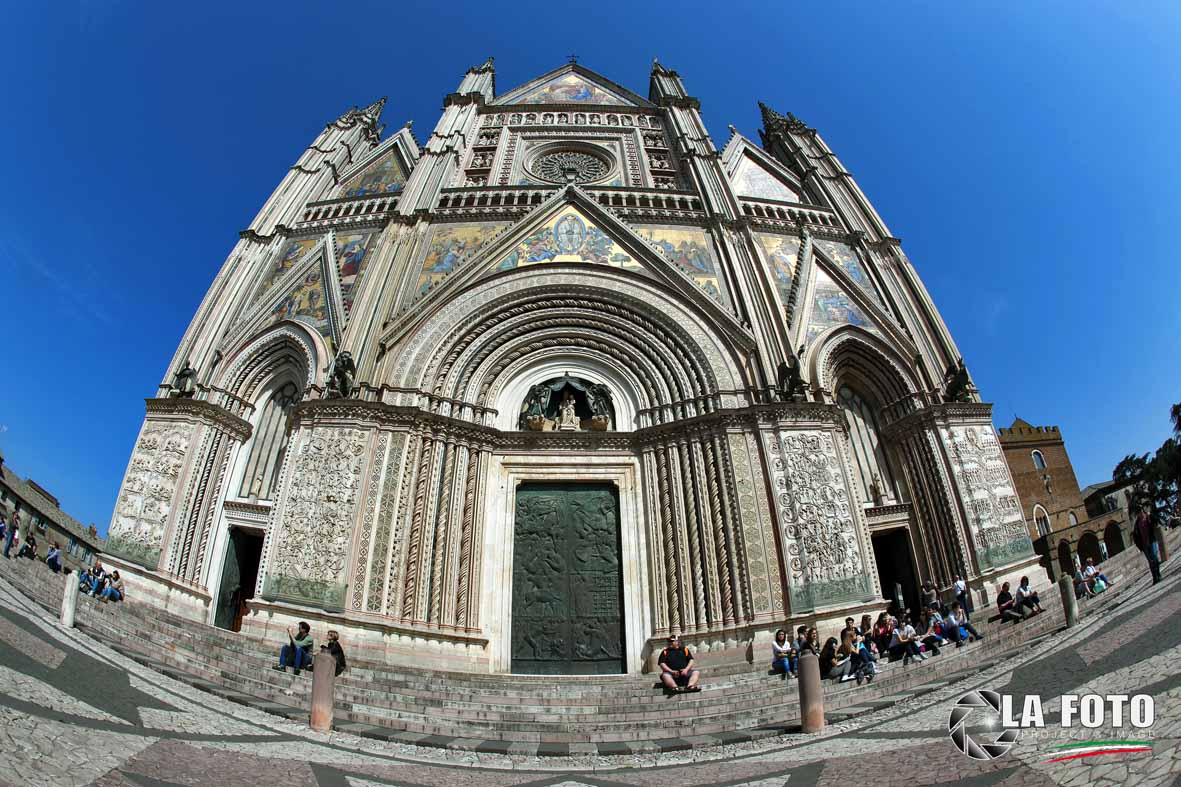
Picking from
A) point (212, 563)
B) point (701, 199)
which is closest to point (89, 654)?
point (212, 563)

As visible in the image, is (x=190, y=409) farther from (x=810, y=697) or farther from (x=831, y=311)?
(x=831, y=311)

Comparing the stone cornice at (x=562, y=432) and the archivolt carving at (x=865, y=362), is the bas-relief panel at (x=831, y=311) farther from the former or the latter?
the stone cornice at (x=562, y=432)

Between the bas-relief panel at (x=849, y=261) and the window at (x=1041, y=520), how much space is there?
78.2ft

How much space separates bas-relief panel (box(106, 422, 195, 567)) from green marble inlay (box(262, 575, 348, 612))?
10.6 feet

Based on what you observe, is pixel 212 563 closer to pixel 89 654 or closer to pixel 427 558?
pixel 427 558

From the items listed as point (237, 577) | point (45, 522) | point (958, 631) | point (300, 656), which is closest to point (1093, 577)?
point (958, 631)

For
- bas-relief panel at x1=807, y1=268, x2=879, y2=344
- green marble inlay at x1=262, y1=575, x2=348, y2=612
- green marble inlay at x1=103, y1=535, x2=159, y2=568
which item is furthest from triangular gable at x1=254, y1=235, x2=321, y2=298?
bas-relief panel at x1=807, y1=268, x2=879, y2=344

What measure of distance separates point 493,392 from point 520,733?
1001 centimetres

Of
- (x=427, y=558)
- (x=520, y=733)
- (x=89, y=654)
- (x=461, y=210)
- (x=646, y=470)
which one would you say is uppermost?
(x=461, y=210)

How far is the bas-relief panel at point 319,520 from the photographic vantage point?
38.9 feet

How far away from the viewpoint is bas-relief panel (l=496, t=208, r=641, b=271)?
1744 centimetres

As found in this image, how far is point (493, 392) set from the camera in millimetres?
15984

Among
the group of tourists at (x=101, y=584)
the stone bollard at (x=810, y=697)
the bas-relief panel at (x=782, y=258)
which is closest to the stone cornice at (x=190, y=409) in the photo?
the group of tourists at (x=101, y=584)

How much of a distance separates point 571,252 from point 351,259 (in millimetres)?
6640
